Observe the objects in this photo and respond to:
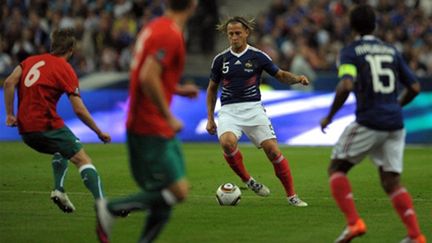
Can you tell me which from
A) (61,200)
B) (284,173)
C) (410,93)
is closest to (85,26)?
(284,173)

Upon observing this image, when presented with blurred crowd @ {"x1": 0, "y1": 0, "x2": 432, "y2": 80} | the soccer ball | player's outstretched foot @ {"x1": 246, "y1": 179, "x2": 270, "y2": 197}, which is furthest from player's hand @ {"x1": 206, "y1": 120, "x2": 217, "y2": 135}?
blurred crowd @ {"x1": 0, "y1": 0, "x2": 432, "y2": 80}

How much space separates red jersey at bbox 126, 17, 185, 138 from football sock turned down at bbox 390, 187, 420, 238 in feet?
7.68

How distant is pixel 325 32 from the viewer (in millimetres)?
29672

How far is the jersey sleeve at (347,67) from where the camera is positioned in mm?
8930

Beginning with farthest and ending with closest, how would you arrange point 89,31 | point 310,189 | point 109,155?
point 89,31 → point 109,155 → point 310,189

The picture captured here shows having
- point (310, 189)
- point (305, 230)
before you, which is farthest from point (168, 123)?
point (310, 189)

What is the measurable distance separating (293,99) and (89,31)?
10040 mm

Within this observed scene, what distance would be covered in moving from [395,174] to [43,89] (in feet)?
13.4

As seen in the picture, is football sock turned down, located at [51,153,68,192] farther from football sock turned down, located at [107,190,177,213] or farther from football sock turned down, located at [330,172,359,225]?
football sock turned down, located at [330,172,359,225]

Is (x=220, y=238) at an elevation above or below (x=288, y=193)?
above

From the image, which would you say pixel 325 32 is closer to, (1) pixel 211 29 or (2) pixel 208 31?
(1) pixel 211 29

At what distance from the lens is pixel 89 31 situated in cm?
3047

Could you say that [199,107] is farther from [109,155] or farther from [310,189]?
[310,189]

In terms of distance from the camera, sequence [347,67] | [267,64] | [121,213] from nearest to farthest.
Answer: [347,67]
[121,213]
[267,64]
